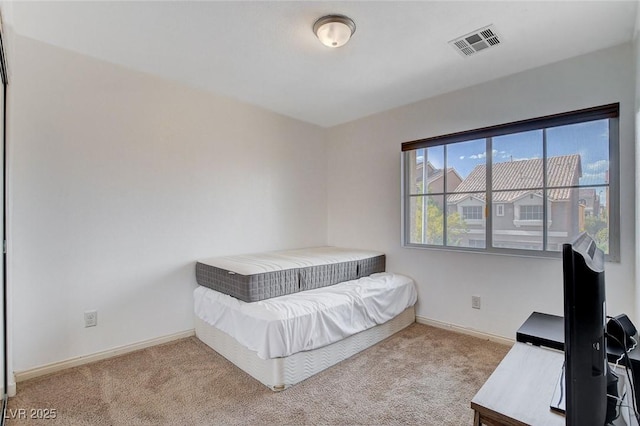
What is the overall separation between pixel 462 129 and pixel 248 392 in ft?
9.34

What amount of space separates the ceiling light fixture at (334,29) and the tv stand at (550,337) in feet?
6.50

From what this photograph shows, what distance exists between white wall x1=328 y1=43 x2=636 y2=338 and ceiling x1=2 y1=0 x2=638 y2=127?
175 millimetres

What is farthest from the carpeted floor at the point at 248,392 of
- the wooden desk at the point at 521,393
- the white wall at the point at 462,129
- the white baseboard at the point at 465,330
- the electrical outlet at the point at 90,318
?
the wooden desk at the point at 521,393

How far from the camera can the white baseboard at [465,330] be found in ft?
8.92

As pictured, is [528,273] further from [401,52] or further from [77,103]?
[77,103]

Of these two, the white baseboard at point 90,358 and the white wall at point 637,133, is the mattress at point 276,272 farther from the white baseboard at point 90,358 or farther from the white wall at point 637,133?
the white wall at point 637,133

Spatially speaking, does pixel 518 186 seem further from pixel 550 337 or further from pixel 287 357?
pixel 287 357

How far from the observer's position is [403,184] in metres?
3.49

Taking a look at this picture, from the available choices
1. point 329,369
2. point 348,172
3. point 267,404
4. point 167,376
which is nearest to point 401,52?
point 348,172

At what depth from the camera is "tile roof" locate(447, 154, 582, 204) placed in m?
2.47

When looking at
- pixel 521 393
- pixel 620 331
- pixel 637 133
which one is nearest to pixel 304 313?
pixel 521 393

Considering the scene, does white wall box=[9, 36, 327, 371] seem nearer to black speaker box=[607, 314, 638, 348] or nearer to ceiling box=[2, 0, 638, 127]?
ceiling box=[2, 0, 638, 127]

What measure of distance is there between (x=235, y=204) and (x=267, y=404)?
1.98 metres

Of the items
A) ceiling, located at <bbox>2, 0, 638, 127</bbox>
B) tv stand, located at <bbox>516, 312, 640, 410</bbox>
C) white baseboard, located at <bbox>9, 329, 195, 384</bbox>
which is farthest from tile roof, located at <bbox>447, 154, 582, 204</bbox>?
white baseboard, located at <bbox>9, 329, 195, 384</bbox>
